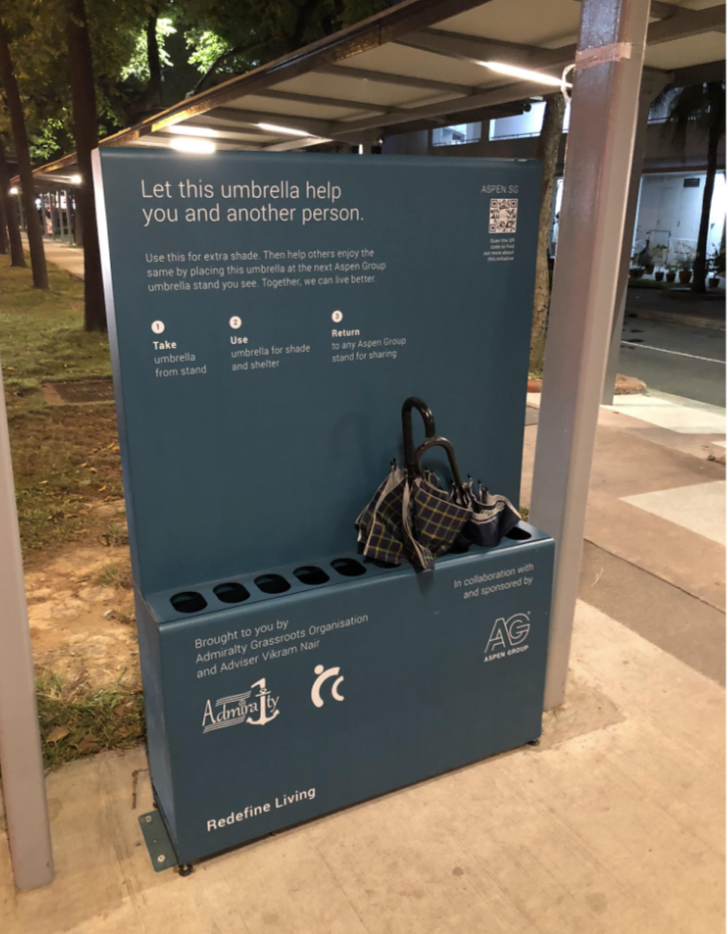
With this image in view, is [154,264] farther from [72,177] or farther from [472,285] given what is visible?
[72,177]

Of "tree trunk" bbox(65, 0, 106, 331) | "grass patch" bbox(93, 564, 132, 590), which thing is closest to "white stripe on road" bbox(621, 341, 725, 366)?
"tree trunk" bbox(65, 0, 106, 331)

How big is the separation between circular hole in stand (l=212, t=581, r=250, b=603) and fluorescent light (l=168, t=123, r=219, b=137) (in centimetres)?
701

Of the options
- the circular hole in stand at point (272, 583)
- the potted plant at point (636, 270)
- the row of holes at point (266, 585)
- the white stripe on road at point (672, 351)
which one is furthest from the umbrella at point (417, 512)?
the potted plant at point (636, 270)

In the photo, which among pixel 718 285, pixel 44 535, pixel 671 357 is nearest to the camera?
pixel 44 535

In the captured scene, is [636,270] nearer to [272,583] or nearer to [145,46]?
[145,46]

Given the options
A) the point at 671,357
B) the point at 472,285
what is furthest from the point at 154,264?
the point at 671,357

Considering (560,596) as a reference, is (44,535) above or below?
below

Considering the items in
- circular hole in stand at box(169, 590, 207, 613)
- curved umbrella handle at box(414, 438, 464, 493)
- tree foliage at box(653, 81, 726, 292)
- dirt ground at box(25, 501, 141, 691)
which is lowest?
dirt ground at box(25, 501, 141, 691)

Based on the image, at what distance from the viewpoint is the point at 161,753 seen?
7.13ft

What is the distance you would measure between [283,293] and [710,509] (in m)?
4.24

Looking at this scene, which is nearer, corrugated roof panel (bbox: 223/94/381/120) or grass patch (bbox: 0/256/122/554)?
grass patch (bbox: 0/256/122/554)

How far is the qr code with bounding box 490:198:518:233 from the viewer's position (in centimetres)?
228

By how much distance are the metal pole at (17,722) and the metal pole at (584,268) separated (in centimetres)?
174

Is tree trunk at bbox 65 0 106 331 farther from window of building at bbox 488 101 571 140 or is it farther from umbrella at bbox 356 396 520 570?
window of building at bbox 488 101 571 140
